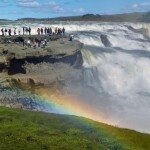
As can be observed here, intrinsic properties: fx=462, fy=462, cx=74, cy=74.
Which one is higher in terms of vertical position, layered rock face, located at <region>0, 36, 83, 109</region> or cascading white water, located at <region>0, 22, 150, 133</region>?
layered rock face, located at <region>0, 36, 83, 109</region>

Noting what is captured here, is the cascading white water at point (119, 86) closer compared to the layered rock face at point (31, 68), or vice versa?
the layered rock face at point (31, 68)

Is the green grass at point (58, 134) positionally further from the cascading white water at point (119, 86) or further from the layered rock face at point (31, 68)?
the cascading white water at point (119, 86)

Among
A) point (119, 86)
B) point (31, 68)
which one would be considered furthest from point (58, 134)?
point (119, 86)

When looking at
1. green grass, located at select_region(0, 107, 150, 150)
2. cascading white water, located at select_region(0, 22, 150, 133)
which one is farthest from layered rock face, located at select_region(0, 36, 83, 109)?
green grass, located at select_region(0, 107, 150, 150)

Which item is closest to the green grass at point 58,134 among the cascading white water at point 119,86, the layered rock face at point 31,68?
the layered rock face at point 31,68

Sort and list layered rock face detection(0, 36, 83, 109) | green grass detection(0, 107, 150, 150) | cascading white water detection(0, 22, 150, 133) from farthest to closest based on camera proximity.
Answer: cascading white water detection(0, 22, 150, 133) → layered rock face detection(0, 36, 83, 109) → green grass detection(0, 107, 150, 150)

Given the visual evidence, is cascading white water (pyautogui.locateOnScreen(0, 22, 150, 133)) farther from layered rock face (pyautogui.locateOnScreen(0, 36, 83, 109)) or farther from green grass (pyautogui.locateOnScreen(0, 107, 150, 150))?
green grass (pyautogui.locateOnScreen(0, 107, 150, 150))
